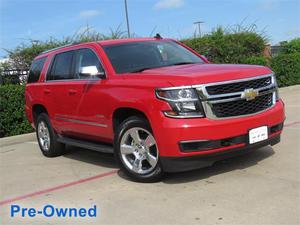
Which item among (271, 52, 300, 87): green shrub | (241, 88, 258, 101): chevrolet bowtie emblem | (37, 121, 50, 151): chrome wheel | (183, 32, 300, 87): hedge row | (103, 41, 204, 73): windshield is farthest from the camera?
(271, 52, 300, 87): green shrub

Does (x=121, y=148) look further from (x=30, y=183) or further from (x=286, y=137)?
(x=286, y=137)

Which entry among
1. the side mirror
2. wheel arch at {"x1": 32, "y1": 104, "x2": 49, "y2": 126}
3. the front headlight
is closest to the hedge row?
wheel arch at {"x1": 32, "y1": 104, "x2": 49, "y2": 126}

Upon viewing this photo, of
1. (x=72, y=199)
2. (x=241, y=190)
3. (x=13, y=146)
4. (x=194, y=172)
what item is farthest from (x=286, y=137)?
(x=13, y=146)

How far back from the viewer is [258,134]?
18.5 feet

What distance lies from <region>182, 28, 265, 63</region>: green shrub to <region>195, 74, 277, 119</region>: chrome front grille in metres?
11.6

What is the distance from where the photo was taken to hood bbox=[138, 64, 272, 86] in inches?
210

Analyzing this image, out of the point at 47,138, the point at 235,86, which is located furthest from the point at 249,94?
the point at 47,138

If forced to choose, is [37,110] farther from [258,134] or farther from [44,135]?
[258,134]

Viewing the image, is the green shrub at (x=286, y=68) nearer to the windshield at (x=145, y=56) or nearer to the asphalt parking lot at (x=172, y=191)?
the asphalt parking lot at (x=172, y=191)

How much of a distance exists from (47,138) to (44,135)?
156 mm

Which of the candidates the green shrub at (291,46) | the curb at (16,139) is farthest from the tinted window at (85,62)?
the green shrub at (291,46)

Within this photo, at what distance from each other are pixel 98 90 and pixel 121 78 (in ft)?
1.53

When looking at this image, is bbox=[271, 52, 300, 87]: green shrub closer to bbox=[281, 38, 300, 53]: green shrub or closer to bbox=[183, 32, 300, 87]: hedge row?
bbox=[183, 32, 300, 87]: hedge row

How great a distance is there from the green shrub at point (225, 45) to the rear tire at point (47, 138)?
32.5ft
